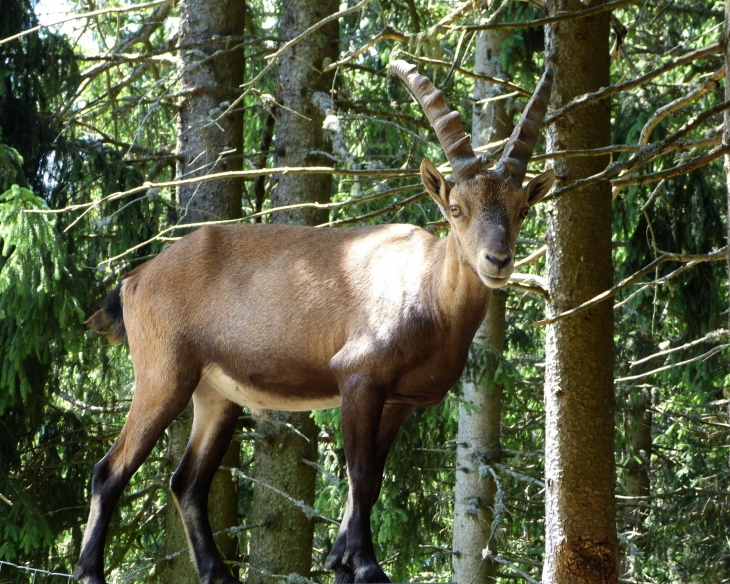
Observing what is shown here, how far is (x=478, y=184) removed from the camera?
479cm

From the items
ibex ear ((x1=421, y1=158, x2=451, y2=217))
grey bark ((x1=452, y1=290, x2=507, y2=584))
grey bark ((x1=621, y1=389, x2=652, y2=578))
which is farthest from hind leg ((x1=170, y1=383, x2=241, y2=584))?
grey bark ((x1=621, y1=389, x2=652, y2=578))

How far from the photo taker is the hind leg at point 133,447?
17.4 feet

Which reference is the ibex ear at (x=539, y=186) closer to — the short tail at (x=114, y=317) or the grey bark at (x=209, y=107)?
the short tail at (x=114, y=317)

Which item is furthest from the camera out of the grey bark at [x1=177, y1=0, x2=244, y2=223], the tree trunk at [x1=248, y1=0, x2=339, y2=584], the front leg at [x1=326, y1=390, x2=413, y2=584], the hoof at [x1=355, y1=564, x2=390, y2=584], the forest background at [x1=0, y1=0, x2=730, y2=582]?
the grey bark at [x1=177, y1=0, x2=244, y2=223]

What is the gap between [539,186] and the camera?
4996 millimetres

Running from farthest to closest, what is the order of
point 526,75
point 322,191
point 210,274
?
point 526,75
point 322,191
point 210,274

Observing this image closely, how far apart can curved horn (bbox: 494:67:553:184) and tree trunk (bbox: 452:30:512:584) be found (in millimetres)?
3854

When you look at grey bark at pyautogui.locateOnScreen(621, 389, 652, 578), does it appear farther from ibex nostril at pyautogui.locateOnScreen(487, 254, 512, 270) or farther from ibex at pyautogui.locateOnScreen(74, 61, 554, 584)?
ibex nostril at pyautogui.locateOnScreen(487, 254, 512, 270)

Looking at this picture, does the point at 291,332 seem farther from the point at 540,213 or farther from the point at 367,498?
the point at 540,213

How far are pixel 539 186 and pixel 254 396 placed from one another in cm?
203

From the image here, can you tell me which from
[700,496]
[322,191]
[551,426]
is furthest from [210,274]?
[700,496]

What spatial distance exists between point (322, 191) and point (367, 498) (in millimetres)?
4660

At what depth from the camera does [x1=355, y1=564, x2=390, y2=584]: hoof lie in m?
4.65

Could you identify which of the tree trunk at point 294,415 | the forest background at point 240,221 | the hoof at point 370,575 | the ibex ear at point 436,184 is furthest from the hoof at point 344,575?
the tree trunk at point 294,415
